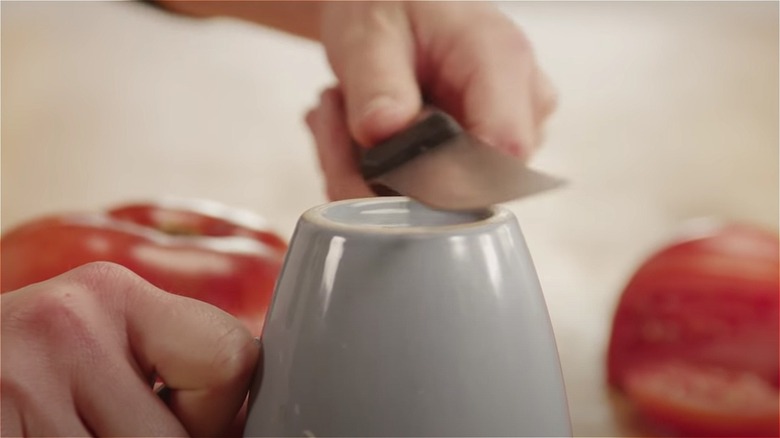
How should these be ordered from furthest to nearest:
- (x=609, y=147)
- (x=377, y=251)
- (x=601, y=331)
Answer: (x=609, y=147)
(x=601, y=331)
(x=377, y=251)

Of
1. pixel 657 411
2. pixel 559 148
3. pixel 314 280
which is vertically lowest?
pixel 657 411

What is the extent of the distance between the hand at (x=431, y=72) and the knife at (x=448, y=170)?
16cm

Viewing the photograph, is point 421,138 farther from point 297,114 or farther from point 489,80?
point 297,114

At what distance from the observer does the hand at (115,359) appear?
30 cm

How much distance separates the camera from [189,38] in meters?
1.14

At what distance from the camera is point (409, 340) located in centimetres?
27

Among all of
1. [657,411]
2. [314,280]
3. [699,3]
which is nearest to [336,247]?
[314,280]

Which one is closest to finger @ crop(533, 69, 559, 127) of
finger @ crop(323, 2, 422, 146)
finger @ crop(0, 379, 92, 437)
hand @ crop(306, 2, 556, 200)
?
hand @ crop(306, 2, 556, 200)

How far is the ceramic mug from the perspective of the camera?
0.90ft

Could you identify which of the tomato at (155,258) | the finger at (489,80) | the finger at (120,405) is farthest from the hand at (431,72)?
the finger at (120,405)

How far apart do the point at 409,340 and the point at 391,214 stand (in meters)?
0.07

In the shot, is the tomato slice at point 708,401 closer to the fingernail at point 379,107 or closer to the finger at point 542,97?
the finger at point 542,97

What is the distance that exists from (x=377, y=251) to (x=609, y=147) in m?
0.85

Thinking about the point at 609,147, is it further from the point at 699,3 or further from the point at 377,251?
the point at 377,251
